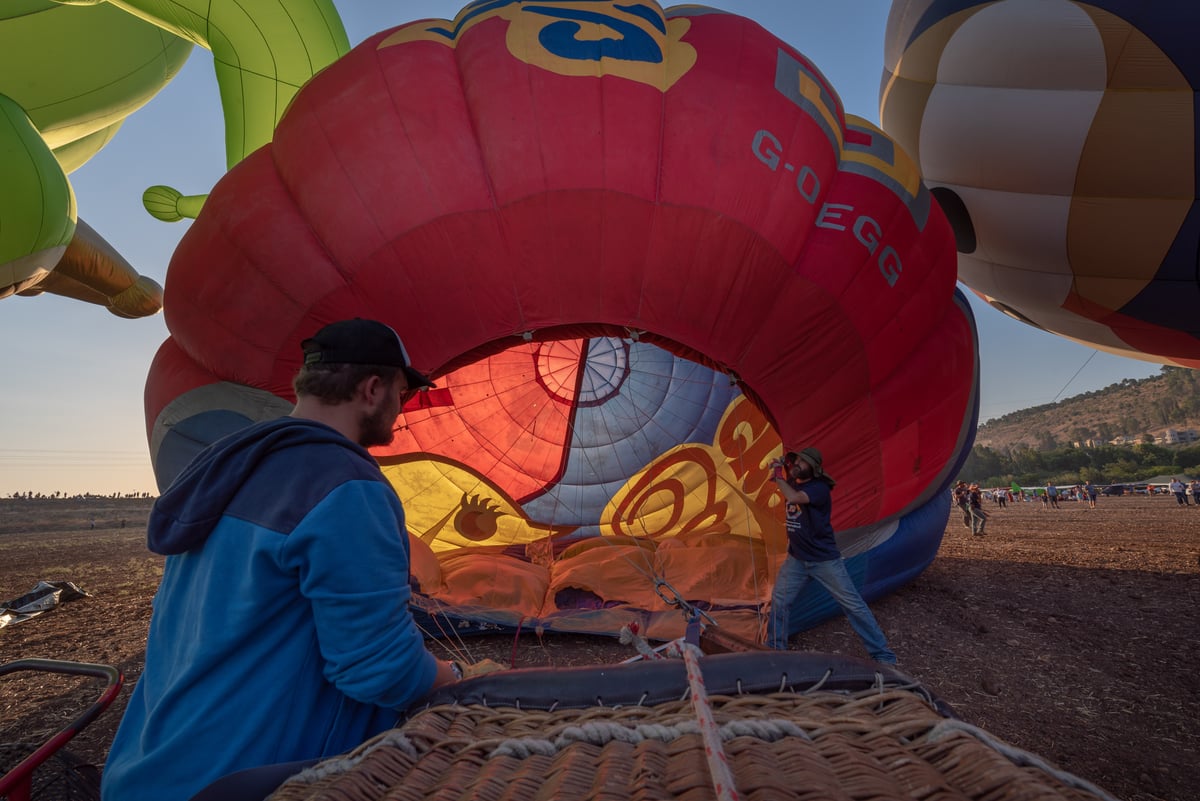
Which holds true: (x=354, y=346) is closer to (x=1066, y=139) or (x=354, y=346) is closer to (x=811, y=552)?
(x=811, y=552)

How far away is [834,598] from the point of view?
13.5 feet

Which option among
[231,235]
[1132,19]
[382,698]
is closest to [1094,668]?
[382,698]

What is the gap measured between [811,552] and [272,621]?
355cm

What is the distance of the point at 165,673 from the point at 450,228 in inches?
105

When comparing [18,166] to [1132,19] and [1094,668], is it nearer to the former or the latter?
[1094,668]

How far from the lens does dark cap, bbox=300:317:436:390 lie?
1323mm

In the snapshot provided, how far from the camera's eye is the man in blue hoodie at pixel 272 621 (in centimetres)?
102

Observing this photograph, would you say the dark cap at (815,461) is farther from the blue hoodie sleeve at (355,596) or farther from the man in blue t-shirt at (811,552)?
the blue hoodie sleeve at (355,596)

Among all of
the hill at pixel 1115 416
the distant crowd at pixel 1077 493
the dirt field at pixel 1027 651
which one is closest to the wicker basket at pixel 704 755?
the dirt field at pixel 1027 651

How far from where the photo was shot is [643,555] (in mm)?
5445

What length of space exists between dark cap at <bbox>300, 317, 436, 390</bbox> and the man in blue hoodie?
0.20 meters

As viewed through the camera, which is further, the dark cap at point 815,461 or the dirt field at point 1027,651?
the dark cap at point 815,461

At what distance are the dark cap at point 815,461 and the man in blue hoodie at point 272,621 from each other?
→ 3.10m

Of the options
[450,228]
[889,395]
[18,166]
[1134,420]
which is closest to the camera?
[450,228]
